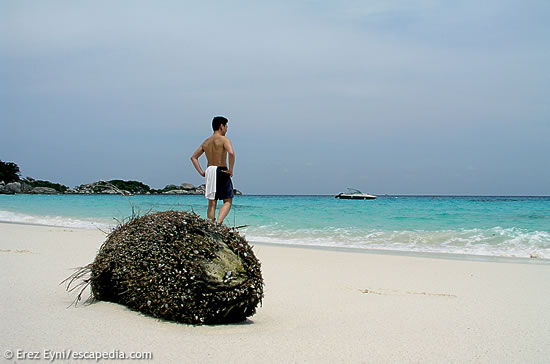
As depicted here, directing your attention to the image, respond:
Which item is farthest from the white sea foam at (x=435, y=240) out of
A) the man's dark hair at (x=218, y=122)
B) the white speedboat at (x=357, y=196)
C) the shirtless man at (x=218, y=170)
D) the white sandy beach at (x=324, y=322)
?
the white speedboat at (x=357, y=196)

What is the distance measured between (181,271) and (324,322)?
146cm

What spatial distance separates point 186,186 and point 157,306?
79.2m

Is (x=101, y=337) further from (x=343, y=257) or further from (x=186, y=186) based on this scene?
(x=186, y=186)

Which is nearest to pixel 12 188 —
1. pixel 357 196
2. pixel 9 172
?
pixel 9 172

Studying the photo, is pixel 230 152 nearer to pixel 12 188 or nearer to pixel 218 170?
pixel 218 170

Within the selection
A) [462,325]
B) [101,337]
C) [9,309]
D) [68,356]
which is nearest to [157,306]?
[101,337]

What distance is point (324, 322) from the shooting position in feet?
13.3

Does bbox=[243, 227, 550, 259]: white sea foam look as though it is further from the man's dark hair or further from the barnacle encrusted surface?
the barnacle encrusted surface

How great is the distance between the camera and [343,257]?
→ 9047 mm

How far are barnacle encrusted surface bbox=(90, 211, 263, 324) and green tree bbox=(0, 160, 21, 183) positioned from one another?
95.7 m

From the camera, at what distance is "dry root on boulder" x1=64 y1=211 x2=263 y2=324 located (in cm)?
349

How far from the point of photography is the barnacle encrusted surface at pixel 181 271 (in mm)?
3490

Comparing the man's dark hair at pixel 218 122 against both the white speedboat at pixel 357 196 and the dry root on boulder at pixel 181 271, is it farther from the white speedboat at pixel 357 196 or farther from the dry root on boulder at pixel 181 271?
the white speedboat at pixel 357 196

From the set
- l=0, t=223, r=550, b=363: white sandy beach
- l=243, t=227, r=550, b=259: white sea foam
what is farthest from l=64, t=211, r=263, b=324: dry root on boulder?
l=243, t=227, r=550, b=259: white sea foam
